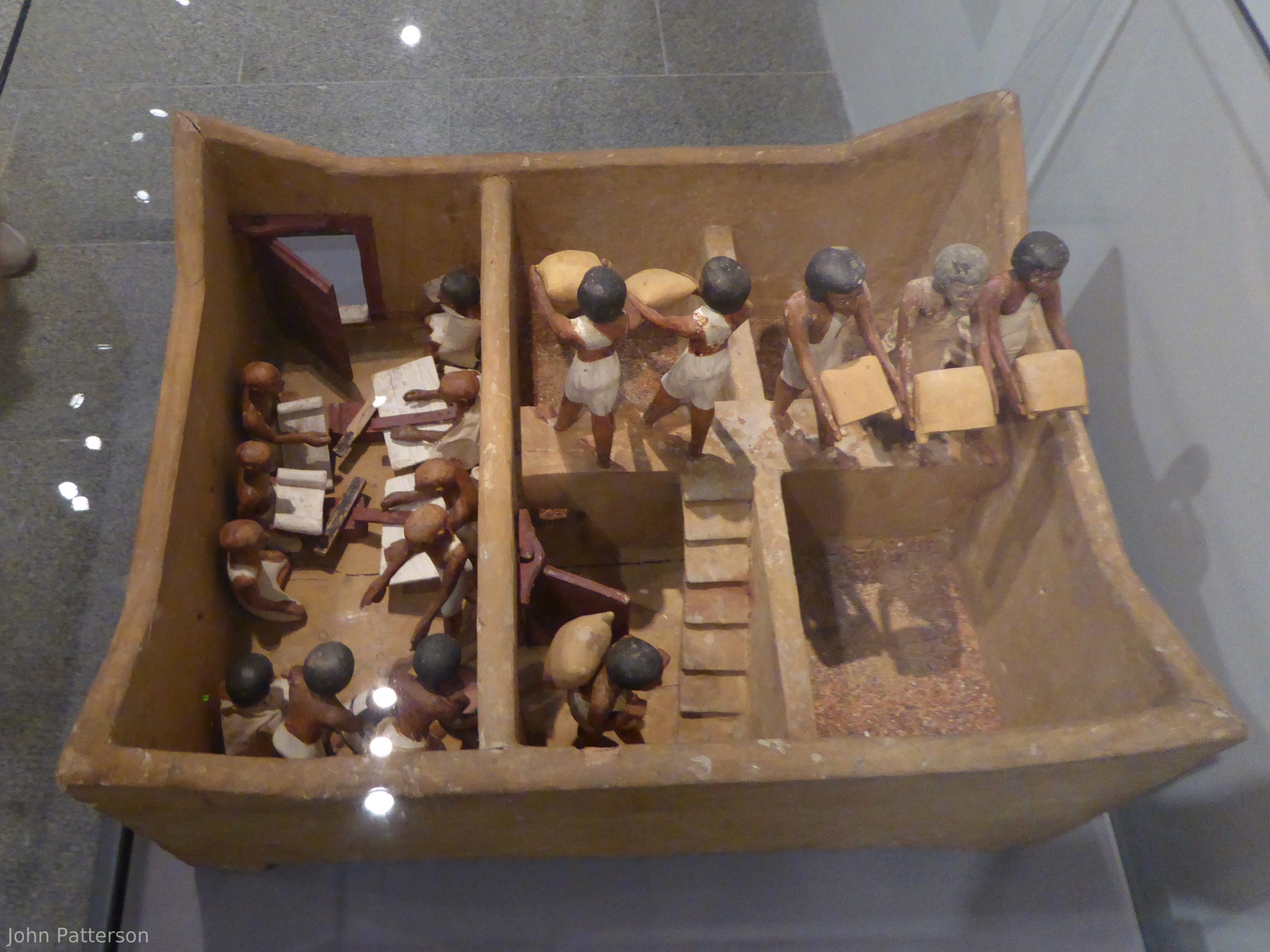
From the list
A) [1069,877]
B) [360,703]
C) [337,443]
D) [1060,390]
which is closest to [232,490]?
[337,443]

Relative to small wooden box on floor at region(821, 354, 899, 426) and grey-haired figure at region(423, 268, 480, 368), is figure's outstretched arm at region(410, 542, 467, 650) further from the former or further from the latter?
small wooden box on floor at region(821, 354, 899, 426)

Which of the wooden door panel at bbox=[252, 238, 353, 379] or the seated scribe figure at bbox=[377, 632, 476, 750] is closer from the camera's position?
the seated scribe figure at bbox=[377, 632, 476, 750]

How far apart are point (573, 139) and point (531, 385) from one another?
1276 millimetres

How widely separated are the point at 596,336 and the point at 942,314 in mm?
941

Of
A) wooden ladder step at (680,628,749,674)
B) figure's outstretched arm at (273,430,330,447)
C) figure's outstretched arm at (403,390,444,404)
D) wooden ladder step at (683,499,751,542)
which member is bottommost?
wooden ladder step at (680,628,749,674)

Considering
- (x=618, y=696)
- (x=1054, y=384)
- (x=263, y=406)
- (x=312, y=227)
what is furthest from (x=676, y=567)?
(x=312, y=227)

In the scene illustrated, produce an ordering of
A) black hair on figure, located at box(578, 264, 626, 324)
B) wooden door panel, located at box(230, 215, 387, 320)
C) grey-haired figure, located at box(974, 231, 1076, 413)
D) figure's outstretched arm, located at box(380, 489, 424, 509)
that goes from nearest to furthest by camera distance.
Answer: black hair on figure, located at box(578, 264, 626, 324), grey-haired figure, located at box(974, 231, 1076, 413), figure's outstretched arm, located at box(380, 489, 424, 509), wooden door panel, located at box(230, 215, 387, 320)

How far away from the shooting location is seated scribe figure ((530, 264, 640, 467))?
186 centimetres

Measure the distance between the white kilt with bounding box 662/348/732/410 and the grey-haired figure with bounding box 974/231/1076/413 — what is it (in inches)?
26.1

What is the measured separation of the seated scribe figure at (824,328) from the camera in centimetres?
200

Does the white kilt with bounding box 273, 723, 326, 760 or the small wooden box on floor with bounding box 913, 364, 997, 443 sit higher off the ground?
the small wooden box on floor with bounding box 913, 364, 997, 443

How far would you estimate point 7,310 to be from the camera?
2.70m

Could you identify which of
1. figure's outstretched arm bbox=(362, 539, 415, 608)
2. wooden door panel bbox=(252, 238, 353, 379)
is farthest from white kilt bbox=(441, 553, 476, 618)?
wooden door panel bbox=(252, 238, 353, 379)

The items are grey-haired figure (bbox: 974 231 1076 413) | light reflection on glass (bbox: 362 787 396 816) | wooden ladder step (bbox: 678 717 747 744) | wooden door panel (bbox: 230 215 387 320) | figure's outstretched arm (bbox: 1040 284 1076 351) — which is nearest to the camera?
Answer: light reflection on glass (bbox: 362 787 396 816)
